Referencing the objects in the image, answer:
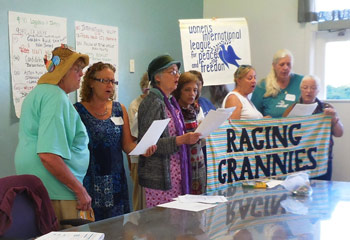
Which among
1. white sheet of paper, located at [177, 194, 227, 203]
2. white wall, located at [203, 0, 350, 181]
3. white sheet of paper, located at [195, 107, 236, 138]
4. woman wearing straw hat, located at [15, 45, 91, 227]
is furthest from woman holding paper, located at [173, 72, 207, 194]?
white wall, located at [203, 0, 350, 181]

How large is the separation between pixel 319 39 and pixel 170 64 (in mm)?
2496

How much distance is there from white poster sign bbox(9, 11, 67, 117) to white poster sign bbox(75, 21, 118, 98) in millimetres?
291

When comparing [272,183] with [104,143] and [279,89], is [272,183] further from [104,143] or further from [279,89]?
[279,89]

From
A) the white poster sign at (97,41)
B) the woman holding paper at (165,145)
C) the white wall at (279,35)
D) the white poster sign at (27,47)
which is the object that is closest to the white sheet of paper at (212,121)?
the woman holding paper at (165,145)

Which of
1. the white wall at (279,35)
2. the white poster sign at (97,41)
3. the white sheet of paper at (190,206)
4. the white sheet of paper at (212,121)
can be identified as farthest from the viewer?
the white wall at (279,35)

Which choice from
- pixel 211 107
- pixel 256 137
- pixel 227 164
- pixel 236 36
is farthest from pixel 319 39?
pixel 227 164

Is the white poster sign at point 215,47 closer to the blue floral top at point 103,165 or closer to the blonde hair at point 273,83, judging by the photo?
the blonde hair at point 273,83

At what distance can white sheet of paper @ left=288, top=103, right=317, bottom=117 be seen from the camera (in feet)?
10.9

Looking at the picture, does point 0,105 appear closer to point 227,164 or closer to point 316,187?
point 227,164

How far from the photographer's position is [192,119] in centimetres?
300

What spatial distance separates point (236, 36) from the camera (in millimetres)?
4516

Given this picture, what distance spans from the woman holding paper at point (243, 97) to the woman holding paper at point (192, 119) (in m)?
0.54

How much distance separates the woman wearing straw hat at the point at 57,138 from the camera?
6.83 feet

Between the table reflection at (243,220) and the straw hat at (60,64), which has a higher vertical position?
the straw hat at (60,64)
